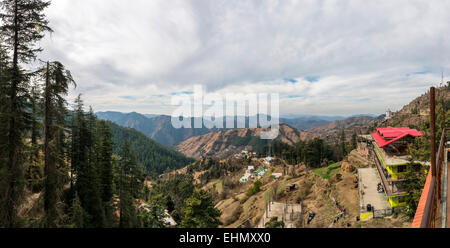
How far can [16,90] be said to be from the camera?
23.9 ft

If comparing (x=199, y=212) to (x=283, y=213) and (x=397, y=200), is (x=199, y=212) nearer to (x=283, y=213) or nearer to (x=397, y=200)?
(x=283, y=213)

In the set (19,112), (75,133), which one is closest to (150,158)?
(75,133)

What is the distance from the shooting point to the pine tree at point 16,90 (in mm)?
6887

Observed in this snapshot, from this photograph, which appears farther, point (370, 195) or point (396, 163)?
point (370, 195)

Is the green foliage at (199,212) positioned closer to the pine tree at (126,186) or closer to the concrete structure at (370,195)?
the pine tree at (126,186)

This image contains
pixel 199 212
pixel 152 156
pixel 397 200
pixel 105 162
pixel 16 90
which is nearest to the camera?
pixel 16 90

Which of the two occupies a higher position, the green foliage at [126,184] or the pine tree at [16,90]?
→ the pine tree at [16,90]

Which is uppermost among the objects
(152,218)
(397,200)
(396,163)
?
(396,163)

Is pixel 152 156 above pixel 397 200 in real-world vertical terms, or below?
below

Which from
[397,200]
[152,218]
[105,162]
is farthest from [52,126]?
[397,200]

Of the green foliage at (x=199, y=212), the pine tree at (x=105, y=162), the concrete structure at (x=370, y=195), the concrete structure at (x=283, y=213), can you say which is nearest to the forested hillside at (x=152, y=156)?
the concrete structure at (x=283, y=213)

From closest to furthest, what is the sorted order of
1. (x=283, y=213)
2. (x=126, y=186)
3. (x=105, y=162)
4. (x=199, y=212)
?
1. (x=105, y=162)
2. (x=126, y=186)
3. (x=199, y=212)
4. (x=283, y=213)

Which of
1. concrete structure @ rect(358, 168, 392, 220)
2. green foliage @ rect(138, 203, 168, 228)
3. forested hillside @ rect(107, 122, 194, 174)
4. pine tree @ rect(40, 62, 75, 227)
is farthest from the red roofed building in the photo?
forested hillside @ rect(107, 122, 194, 174)
